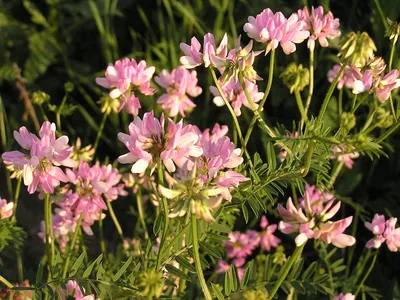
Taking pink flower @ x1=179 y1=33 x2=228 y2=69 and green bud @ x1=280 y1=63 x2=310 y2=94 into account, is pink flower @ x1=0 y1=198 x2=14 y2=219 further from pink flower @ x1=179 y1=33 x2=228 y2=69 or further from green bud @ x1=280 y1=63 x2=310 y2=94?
green bud @ x1=280 y1=63 x2=310 y2=94

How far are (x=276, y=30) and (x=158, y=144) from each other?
35 cm

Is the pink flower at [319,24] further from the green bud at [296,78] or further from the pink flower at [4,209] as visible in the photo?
the pink flower at [4,209]

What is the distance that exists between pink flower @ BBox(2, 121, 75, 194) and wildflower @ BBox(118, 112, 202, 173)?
0.41 feet

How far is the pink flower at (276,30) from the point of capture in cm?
122

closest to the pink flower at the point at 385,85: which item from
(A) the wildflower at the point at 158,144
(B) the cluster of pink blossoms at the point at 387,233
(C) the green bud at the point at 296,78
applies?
(C) the green bud at the point at 296,78

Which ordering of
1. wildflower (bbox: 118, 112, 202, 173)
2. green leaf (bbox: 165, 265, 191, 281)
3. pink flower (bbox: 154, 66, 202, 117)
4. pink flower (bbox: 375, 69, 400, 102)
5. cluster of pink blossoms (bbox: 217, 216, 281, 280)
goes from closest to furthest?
wildflower (bbox: 118, 112, 202, 173) → green leaf (bbox: 165, 265, 191, 281) → pink flower (bbox: 375, 69, 400, 102) → pink flower (bbox: 154, 66, 202, 117) → cluster of pink blossoms (bbox: 217, 216, 281, 280)

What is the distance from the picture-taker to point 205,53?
121cm

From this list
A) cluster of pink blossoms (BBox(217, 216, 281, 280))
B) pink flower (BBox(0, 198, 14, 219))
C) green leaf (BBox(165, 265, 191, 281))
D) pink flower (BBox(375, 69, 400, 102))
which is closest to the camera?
green leaf (BBox(165, 265, 191, 281))

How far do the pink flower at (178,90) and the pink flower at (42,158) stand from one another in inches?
19.1

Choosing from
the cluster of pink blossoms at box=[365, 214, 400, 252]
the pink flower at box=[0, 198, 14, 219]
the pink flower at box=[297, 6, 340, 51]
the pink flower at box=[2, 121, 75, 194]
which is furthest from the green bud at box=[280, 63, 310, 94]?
the pink flower at box=[0, 198, 14, 219]

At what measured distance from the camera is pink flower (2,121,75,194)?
1082mm

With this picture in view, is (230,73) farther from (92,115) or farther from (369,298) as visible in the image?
(92,115)

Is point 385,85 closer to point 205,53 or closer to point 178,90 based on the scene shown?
point 205,53

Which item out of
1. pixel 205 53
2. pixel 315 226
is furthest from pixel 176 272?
pixel 205 53
